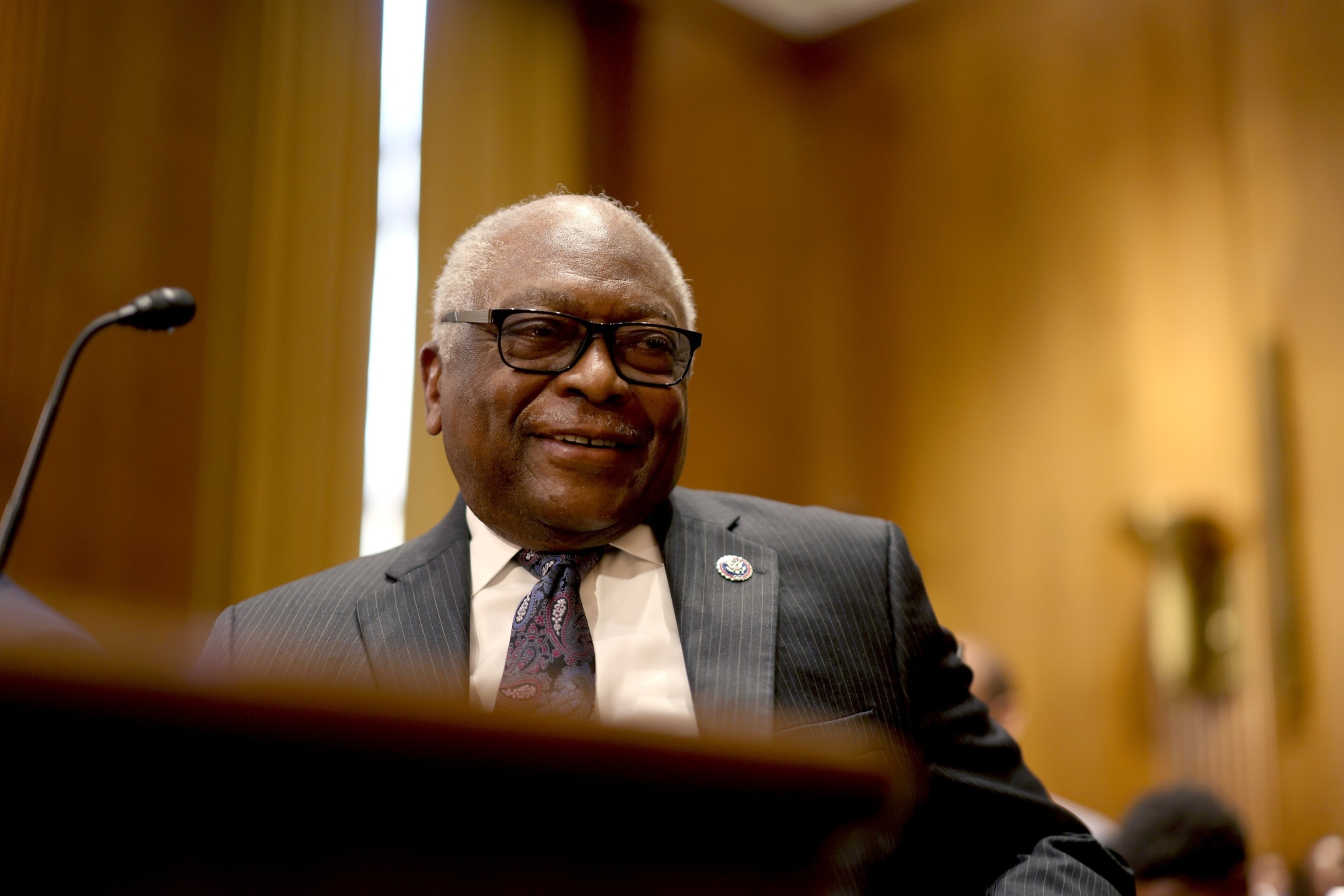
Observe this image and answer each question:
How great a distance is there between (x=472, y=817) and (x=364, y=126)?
13.1 feet

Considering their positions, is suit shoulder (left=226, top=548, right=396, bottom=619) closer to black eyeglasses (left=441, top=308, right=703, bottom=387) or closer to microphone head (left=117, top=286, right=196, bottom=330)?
black eyeglasses (left=441, top=308, right=703, bottom=387)

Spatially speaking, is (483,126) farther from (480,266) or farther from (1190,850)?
(1190,850)

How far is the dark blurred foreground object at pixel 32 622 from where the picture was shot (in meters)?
1.62

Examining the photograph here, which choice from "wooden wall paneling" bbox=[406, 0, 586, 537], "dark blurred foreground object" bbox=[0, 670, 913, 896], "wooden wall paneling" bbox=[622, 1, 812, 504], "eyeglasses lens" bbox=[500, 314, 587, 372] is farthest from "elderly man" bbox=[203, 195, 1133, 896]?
"wooden wall paneling" bbox=[622, 1, 812, 504]

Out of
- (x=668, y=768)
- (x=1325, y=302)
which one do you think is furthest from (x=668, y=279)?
(x=1325, y=302)

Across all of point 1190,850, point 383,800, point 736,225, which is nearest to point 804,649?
point 383,800

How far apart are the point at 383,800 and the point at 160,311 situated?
64.5 inches

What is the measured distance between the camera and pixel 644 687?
1.57 meters

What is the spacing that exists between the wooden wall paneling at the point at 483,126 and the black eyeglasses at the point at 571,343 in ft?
8.12

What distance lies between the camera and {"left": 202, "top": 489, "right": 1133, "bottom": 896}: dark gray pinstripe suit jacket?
148 centimetres

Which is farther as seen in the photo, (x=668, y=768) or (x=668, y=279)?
(x=668, y=279)

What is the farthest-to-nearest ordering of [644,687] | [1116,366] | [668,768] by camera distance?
[1116,366], [644,687], [668,768]

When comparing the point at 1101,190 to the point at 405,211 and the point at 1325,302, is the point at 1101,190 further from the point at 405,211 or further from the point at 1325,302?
the point at 405,211

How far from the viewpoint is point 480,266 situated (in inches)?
68.7
